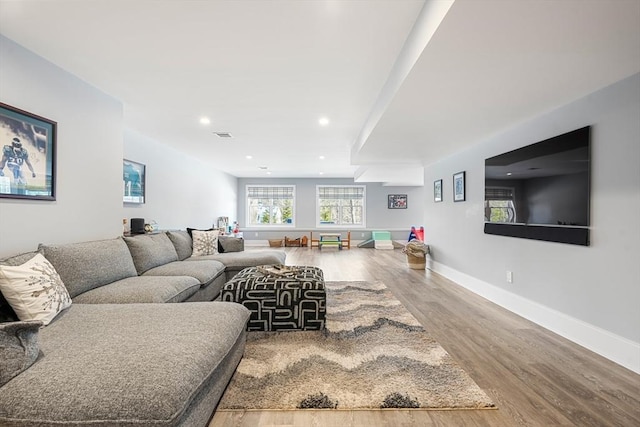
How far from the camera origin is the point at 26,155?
239 centimetres

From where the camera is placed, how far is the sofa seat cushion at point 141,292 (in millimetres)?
2277

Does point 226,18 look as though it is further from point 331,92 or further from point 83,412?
point 83,412

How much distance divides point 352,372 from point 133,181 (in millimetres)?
4179

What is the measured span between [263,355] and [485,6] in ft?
8.44

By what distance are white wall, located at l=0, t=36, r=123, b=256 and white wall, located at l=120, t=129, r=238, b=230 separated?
3.90 ft

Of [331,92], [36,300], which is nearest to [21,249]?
[36,300]

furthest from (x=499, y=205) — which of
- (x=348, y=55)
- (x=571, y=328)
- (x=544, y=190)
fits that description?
(x=348, y=55)

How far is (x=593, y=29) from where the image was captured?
1619 mm

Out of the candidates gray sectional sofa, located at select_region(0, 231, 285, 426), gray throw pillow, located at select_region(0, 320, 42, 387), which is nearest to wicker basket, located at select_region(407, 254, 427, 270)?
gray sectional sofa, located at select_region(0, 231, 285, 426)

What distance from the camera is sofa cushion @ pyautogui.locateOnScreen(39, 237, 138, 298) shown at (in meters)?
2.25

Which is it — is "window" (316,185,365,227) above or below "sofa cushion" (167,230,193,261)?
above

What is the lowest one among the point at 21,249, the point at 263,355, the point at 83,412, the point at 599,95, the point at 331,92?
the point at 263,355

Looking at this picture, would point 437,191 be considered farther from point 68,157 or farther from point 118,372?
point 118,372

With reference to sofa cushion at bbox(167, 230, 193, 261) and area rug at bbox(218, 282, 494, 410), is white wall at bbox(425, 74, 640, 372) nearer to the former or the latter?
area rug at bbox(218, 282, 494, 410)
